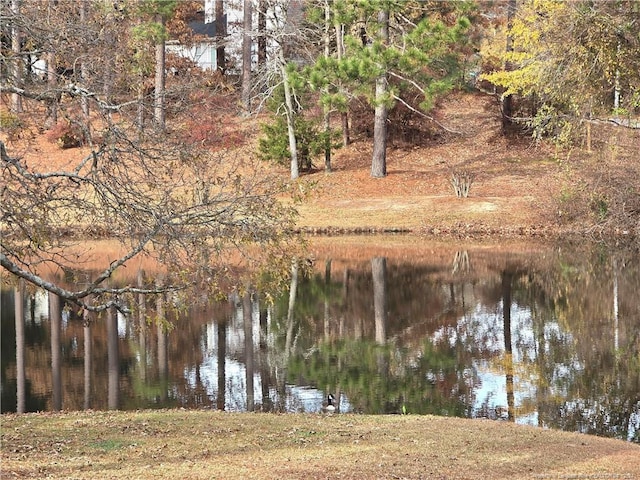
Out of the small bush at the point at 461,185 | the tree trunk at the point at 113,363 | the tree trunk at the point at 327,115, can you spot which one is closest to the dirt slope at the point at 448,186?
the small bush at the point at 461,185

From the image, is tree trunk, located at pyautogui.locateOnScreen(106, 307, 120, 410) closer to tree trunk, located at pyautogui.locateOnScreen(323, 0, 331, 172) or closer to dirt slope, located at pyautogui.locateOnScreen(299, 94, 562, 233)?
dirt slope, located at pyautogui.locateOnScreen(299, 94, 562, 233)

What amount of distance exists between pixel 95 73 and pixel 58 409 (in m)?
6.55

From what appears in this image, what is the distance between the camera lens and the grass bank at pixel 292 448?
351 inches

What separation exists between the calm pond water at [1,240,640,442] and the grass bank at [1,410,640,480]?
126cm

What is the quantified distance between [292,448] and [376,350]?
8149 mm

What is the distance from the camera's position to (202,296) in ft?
32.9

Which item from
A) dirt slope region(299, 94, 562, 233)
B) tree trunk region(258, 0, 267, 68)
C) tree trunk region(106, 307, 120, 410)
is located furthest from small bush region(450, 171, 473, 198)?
tree trunk region(106, 307, 120, 410)

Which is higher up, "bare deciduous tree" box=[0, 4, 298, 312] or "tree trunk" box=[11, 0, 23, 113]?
"tree trunk" box=[11, 0, 23, 113]

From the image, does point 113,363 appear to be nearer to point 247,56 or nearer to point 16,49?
point 16,49

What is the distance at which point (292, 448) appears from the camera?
10156 mm

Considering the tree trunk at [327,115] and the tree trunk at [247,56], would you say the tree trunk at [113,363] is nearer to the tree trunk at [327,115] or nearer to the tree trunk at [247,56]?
the tree trunk at [327,115]

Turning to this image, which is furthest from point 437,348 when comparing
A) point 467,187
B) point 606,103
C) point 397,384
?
point 467,187

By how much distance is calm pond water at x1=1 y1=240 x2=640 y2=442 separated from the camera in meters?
14.6

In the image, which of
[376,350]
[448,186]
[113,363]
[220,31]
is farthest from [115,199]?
[220,31]
